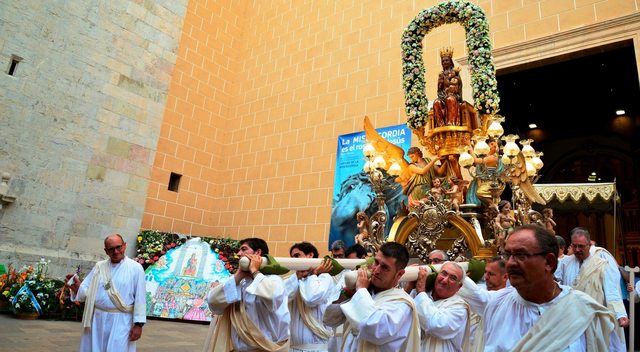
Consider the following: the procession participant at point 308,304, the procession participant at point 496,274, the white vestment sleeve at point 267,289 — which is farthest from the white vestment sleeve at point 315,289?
the procession participant at point 496,274

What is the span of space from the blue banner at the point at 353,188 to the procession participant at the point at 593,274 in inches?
161

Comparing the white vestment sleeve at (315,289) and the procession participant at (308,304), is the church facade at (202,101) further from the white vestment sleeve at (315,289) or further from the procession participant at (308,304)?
the white vestment sleeve at (315,289)

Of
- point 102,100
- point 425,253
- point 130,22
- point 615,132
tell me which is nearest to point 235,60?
point 130,22

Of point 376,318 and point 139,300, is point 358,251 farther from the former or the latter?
point 376,318

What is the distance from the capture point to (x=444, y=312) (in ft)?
10.1

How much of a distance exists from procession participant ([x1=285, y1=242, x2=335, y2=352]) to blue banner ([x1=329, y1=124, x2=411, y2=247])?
4.79 metres

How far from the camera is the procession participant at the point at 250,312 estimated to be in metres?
3.24

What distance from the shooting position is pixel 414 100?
728 cm

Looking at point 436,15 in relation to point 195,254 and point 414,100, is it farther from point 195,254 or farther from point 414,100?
point 195,254

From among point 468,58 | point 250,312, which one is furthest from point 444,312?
point 468,58

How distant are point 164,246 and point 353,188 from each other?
444 cm

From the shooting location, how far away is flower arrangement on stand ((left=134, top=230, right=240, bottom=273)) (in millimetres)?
9758

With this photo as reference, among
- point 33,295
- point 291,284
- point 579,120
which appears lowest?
point 33,295

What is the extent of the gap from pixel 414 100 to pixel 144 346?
5.43 m
